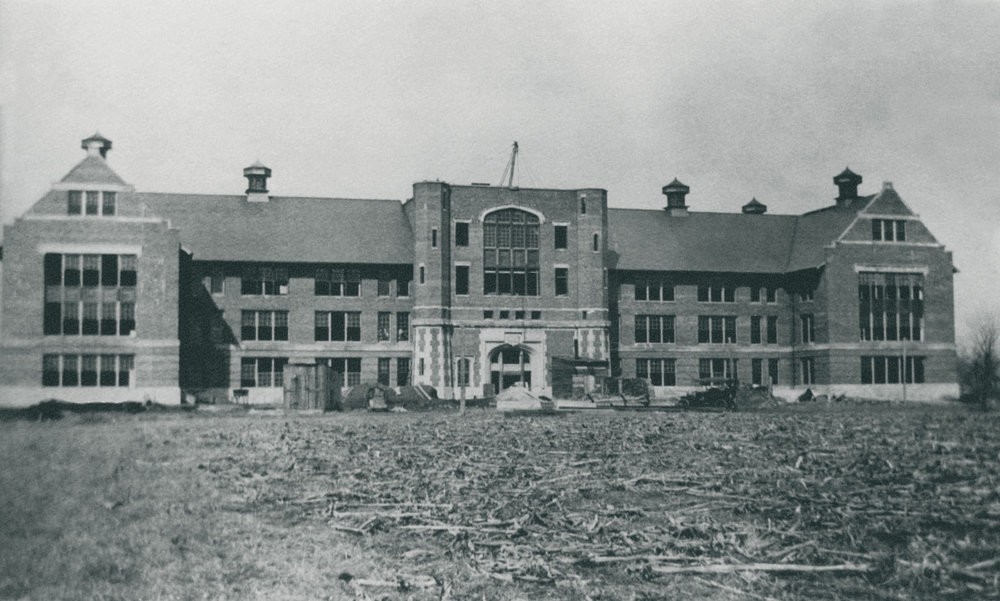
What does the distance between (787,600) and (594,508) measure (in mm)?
3689

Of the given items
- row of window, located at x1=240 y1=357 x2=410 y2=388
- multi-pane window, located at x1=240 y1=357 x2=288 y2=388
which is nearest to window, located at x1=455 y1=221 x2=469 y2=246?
row of window, located at x1=240 y1=357 x2=410 y2=388

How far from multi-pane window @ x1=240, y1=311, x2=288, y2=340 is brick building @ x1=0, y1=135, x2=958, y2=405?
0.22ft

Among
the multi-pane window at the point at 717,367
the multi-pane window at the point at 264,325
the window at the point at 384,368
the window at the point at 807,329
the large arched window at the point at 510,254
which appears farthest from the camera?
the multi-pane window at the point at 717,367

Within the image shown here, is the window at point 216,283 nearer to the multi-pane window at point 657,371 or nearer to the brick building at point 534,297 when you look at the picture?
the brick building at point 534,297

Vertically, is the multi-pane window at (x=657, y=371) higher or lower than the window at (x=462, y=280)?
lower

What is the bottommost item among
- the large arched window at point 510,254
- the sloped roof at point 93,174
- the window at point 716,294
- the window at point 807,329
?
the window at point 807,329

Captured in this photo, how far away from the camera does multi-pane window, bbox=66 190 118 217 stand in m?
37.6

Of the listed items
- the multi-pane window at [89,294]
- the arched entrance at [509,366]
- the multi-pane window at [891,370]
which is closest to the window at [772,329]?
the multi-pane window at [891,370]

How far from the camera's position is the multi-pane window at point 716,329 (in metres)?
49.3

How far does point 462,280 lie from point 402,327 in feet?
12.3

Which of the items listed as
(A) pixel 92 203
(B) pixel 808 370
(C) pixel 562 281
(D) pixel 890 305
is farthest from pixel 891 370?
(A) pixel 92 203

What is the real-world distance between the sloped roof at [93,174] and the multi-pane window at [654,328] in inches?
1006

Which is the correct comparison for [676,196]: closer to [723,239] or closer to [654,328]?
[723,239]

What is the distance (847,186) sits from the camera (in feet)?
171
